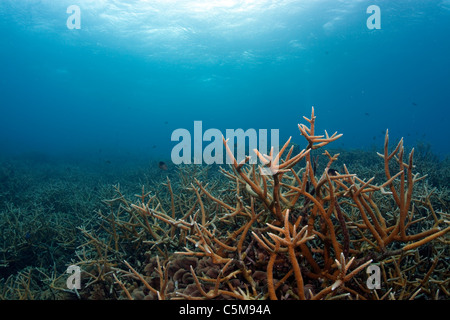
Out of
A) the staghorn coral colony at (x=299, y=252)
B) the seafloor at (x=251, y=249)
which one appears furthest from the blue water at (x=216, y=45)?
the staghorn coral colony at (x=299, y=252)

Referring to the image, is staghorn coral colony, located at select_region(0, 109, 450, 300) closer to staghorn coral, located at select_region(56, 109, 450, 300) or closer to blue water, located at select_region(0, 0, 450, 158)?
staghorn coral, located at select_region(56, 109, 450, 300)

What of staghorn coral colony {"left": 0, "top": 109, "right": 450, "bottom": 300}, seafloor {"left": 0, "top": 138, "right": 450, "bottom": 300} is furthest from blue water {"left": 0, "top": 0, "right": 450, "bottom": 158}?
staghorn coral colony {"left": 0, "top": 109, "right": 450, "bottom": 300}

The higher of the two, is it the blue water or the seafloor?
the blue water

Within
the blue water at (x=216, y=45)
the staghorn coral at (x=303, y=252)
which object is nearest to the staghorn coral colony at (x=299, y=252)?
the staghorn coral at (x=303, y=252)

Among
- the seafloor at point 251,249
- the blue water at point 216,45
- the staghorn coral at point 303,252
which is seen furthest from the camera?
the blue water at point 216,45

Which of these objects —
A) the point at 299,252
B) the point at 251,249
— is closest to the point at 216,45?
the point at 251,249

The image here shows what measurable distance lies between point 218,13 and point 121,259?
23.9 m

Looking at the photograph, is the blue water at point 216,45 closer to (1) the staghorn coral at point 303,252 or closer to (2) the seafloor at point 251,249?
(2) the seafloor at point 251,249

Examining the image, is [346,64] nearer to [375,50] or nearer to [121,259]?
[375,50]

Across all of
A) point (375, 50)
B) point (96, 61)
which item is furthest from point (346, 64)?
point (96, 61)

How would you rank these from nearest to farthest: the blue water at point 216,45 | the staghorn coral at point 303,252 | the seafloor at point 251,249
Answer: the staghorn coral at point 303,252, the seafloor at point 251,249, the blue water at point 216,45

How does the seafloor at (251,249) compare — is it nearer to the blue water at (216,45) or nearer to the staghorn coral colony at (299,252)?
the staghorn coral colony at (299,252)

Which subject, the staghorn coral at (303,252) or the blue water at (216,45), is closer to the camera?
the staghorn coral at (303,252)

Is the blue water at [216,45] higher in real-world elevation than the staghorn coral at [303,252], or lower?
higher
